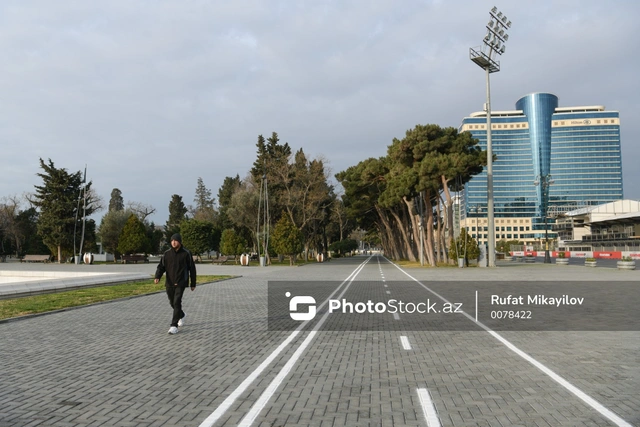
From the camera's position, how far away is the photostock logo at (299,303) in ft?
40.6

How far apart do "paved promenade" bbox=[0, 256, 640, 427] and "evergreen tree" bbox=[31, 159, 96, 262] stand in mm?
56725

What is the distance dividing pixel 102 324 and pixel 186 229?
53272mm

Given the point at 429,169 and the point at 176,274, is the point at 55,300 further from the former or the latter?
the point at 429,169

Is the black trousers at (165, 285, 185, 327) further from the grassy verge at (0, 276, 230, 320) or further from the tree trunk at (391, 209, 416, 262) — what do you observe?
the tree trunk at (391, 209, 416, 262)

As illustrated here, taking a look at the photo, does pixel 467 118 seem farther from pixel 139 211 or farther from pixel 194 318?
pixel 194 318

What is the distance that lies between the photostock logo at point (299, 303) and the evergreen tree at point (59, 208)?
→ 52470 mm

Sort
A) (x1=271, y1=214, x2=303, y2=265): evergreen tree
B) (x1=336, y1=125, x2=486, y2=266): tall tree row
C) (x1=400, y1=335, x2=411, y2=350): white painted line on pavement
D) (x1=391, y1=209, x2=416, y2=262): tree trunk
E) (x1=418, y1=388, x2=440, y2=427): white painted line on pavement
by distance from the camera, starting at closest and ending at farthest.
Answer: (x1=418, y1=388, x2=440, y2=427): white painted line on pavement
(x1=400, y1=335, x2=411, y2=350): white painted line on pavement
(x1=336, y1=125, x2=486, y2=266): tall tree row
(x1=271, y1=214, x2=303, y2=265): evergreen tree
(x1=391, y1=209, x2=416, y2=262): tree trunk

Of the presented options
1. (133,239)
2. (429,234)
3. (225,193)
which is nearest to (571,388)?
(429,234)

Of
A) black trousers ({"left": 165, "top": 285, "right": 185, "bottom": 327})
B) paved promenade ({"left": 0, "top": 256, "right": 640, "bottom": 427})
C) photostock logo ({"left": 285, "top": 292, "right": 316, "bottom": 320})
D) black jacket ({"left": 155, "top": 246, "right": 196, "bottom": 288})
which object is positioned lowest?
photostock logo ({"left": 285, "top": 292, "right": 316, "bottom": 320})

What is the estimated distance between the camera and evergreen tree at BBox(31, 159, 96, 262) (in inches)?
2422

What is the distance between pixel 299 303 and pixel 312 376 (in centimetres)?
940

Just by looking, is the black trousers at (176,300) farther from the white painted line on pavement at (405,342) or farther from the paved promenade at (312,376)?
the white painted line on pavement at (405,342)

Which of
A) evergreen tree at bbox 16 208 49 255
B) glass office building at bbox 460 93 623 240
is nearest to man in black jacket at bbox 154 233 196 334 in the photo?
evergreen tree at bbox 16 208 49 255

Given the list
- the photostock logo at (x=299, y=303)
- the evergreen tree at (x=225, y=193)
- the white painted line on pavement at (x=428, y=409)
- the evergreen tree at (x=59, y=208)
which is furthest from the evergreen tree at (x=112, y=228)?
the white painted line on pavement at (x=428, y=409)
